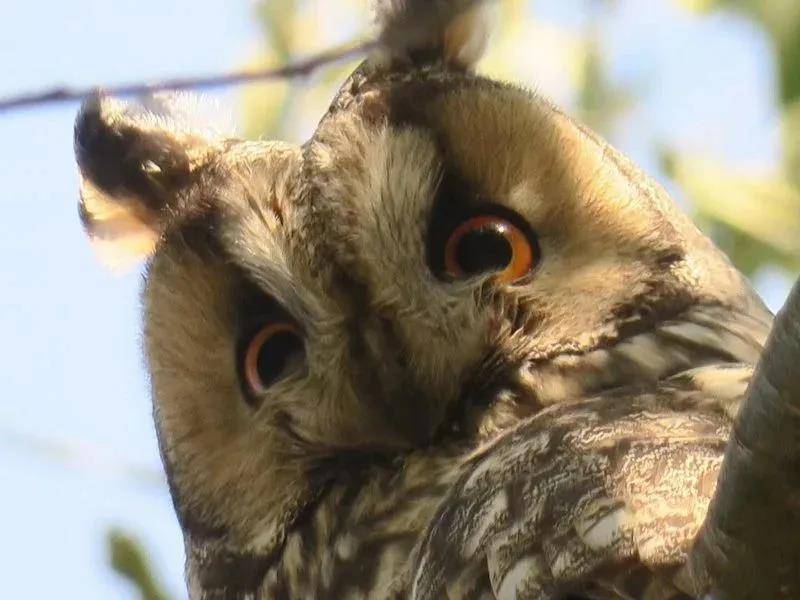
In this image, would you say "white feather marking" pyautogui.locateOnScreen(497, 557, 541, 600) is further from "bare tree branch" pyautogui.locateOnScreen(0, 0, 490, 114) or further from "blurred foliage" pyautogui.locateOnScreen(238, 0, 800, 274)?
"blurred foliage" pyautogui.locateOnScreen(238, 0, 800, 274)

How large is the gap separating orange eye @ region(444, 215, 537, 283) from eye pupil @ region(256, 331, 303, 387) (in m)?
0.31

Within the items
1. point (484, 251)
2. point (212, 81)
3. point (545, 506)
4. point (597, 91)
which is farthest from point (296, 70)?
point (597, 91)

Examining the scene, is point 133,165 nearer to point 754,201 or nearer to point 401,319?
point 401,319

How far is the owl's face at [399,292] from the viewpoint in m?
2.32

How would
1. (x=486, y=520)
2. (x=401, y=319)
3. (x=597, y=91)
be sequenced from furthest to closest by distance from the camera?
(x=597, y=91), (x=401, y=319), (x=486, y=520)

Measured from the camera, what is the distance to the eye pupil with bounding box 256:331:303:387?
2502 mm

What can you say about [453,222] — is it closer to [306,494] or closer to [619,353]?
[619,353]

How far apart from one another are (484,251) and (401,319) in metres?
0.20

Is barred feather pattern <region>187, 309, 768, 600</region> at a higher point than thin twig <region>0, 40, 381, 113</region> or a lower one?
lower

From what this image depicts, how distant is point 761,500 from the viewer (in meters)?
1.25

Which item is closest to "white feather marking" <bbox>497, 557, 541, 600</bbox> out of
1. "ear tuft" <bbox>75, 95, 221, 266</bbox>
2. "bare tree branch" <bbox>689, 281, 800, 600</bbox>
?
"bare tree branch" <bbox>689, 281, 800, 600</bbox>

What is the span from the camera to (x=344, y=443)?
94.3 inches

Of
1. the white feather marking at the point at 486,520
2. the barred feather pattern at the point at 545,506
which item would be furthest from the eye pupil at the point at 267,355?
the white feather marking at the point at 486,520

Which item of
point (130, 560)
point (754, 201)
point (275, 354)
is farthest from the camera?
point (754, 201)
